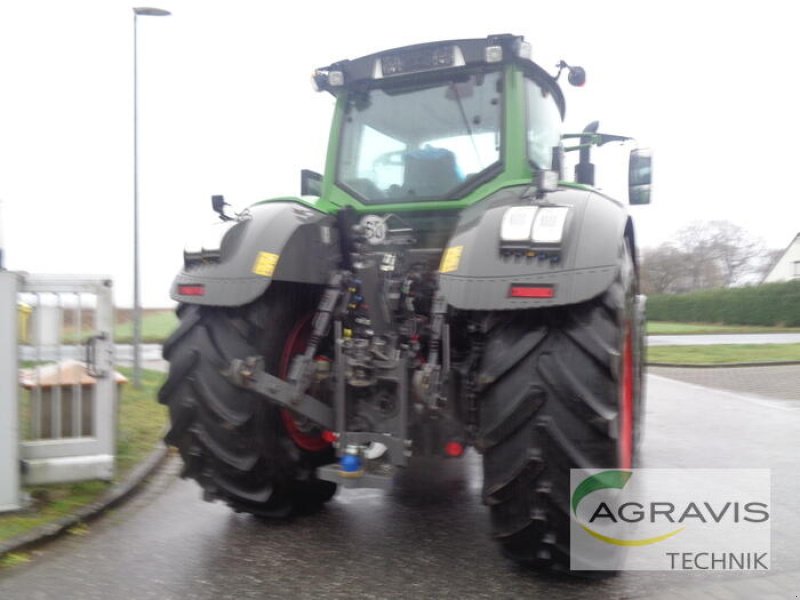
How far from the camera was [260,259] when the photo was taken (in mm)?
3789

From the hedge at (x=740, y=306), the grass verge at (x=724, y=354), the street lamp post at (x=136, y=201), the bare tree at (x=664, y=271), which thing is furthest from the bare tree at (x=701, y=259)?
the street lamp post at (x=136, y=201)

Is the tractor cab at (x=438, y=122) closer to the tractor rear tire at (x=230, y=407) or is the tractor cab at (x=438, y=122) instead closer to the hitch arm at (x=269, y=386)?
the tractor rear tire at (x=230, y=407)

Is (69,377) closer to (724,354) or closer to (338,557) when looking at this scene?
(338,557)

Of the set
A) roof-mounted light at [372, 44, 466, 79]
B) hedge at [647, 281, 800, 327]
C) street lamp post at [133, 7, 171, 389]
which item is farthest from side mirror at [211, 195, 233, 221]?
hedge at [647, 281, 800, 327]

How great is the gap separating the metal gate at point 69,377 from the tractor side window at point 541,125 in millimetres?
2950

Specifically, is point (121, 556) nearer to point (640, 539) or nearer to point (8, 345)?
point (8, 345)

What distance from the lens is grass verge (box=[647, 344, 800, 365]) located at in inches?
605

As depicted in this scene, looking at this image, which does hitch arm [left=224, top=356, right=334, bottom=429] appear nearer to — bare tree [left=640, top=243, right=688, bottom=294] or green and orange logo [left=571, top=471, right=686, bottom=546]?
green and orange logo [left=571, top=471, right=686, bottom=546]

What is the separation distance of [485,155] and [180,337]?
6.49ft

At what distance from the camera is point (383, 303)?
3803 millimetres

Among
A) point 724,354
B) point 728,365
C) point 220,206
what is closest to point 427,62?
point 220,206

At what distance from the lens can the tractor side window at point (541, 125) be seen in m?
4.21

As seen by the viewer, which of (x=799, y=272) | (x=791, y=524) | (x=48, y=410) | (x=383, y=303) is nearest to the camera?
(x=383, y=303)

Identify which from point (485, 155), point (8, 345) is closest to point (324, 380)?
point (485, 155)
